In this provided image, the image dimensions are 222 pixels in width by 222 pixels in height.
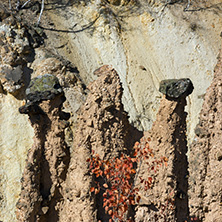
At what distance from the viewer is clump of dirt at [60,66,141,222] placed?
7.67 metres

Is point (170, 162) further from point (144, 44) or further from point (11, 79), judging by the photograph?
point (144, 44)

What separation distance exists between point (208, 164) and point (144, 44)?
43.1 feet

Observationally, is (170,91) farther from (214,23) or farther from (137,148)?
(214,23)

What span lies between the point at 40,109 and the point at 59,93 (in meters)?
0.49

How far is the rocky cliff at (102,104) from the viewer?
8.03 metres

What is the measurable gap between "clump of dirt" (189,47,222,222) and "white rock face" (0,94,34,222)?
6.56 m

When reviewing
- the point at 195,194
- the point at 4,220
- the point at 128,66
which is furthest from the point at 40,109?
the point at 128,66

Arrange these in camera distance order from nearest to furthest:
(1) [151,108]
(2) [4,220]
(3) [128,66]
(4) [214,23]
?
(2) [4,220]
(1) [151,108]
(3) [128,66]
(4) [214,23]

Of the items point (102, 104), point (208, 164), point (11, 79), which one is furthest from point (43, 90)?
point (11, 79)

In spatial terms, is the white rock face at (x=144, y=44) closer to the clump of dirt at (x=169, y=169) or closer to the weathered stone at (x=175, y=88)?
the clump of dirt at (x=169, y=169)

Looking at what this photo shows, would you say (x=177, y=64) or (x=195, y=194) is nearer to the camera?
(x=195, y=194)

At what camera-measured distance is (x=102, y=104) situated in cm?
819

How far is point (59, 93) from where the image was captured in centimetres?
818

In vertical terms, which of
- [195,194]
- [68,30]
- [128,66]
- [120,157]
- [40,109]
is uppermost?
[68,30]
